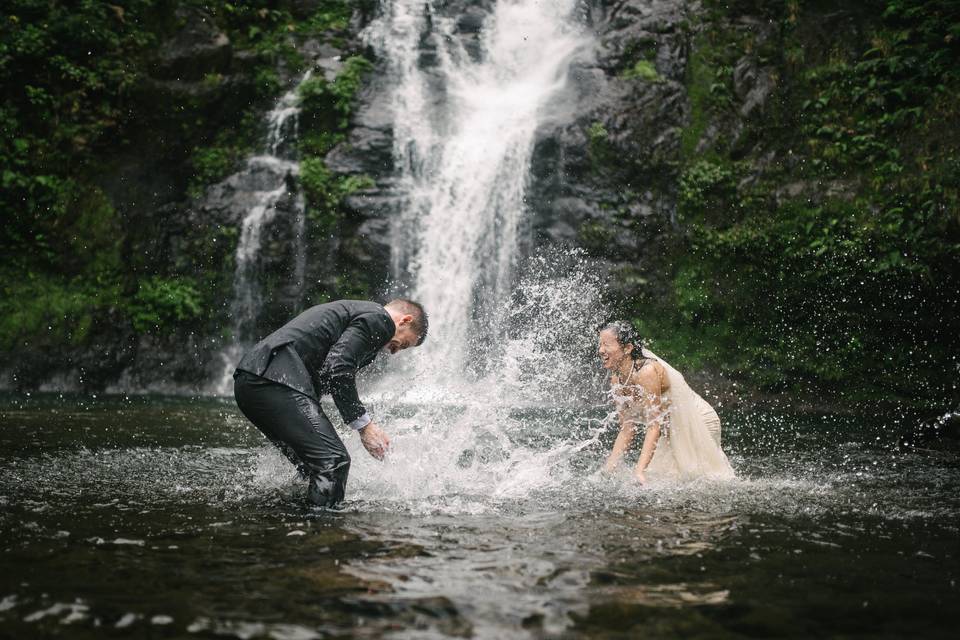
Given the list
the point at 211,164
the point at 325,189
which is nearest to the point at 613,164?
the point at 325,189

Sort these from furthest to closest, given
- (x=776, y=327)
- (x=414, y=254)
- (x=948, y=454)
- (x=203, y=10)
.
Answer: (x=203, y=10) → (x=414, y=254) → (x=776, y=327) → (x=948, y=454)

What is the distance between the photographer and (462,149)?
686 inches

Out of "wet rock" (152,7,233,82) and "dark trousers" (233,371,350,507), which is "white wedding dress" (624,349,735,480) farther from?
"wet rock" (152,7,233,82)

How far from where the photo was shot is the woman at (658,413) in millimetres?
6016

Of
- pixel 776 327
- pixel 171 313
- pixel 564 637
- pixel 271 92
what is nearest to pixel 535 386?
pixel 776 327

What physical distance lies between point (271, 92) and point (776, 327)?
12.9m

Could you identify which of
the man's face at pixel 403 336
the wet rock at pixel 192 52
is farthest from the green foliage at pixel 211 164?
the man's face at pixel 403 336

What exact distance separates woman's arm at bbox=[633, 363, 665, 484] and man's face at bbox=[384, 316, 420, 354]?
6.26ft

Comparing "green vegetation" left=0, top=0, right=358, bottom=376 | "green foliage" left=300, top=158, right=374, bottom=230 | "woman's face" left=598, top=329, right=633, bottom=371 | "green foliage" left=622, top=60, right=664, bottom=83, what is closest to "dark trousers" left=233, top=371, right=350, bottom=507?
"woman's face" left=598, top=329, right=633, bottom=371

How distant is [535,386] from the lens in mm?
15711

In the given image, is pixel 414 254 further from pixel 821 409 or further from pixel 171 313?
pixel 821 409

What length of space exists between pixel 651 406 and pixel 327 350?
8.62ft

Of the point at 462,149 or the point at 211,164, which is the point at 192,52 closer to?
the point at 211,164

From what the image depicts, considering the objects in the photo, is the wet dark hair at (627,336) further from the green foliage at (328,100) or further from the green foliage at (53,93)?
the green foliage at (53,93)
